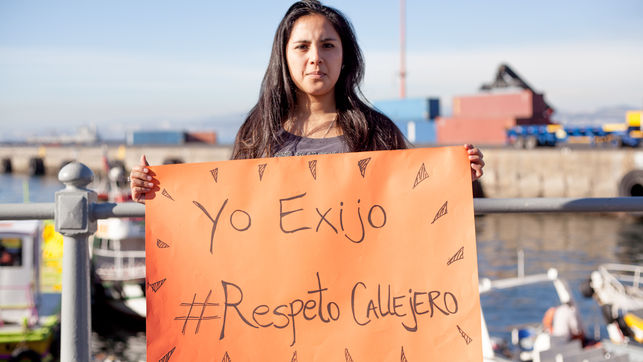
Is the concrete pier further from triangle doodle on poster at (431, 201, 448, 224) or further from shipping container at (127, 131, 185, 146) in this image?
shipping container at (127, 131, 185, 146)

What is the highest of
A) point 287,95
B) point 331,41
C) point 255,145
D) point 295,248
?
point 331,41

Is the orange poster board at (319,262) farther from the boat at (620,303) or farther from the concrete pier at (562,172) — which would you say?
the concrete pier at (562,172)

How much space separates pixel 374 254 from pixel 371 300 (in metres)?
0.16

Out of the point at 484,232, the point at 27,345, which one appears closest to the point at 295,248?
the point at 27,345

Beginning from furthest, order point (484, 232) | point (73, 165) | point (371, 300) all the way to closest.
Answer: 1. point (484, 232)
2. point (73, 165)
3. point (371, 300)

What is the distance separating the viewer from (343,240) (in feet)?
7.85

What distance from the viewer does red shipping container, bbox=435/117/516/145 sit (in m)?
49.2

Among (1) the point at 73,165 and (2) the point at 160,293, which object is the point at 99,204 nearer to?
(1) the point at 73,165

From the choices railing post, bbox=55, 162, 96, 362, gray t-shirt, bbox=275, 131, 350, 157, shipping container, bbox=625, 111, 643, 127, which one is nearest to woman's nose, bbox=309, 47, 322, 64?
gray t-shirt, bbox=275, 131, 350, 157

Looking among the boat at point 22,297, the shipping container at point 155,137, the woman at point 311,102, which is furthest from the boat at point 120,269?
the shipping container at point 155,137

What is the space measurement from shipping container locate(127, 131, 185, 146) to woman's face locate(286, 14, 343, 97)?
76.7 metres

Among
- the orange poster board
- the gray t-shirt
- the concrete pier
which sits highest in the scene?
the concrete pier

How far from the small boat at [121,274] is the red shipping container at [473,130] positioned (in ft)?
112

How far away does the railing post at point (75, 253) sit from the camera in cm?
254
